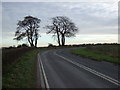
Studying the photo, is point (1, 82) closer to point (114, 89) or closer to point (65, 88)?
point (65, 88)

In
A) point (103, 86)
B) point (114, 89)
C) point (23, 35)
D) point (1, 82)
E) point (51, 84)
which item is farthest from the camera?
point (23, 35)

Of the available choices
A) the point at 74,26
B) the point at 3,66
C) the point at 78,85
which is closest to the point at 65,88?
the point at 78,85

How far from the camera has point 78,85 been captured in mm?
9375

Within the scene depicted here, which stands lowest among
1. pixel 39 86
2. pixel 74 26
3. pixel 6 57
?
pixel 39 86

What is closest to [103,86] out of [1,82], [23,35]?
[1,82]

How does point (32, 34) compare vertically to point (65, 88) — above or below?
above

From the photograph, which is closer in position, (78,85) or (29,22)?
(78,85)

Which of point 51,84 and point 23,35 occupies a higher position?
point 23,35

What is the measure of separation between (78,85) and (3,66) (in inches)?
231

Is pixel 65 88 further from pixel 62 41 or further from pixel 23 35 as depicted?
pixel 62 41

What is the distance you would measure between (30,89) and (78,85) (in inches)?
91.8

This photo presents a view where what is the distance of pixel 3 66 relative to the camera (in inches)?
506

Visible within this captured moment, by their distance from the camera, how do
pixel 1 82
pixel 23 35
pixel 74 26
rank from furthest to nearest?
pixel 74 26 < pixel 23 35 < pixel 1 82

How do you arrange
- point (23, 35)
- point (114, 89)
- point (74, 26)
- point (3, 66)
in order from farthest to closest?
point (74, 26) → point (23, 35) → point (3, 66) → point (114, 89)
